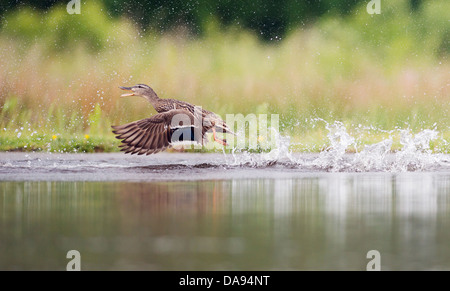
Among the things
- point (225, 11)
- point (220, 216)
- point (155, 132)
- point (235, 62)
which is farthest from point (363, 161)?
point (225, 11)

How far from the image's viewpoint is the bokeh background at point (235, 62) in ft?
57.6

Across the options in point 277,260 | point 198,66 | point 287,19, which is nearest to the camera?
point 277,260

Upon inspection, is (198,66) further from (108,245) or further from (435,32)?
(108,245)

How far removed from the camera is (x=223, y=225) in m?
7.47

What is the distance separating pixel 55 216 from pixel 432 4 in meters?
14.4

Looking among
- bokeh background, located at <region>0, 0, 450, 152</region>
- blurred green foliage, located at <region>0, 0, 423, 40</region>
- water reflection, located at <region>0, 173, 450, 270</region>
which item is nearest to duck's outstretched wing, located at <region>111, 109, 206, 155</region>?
water reflection, located at <region>0, 173, 450, 270</region>

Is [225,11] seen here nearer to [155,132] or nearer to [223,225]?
[155,132]

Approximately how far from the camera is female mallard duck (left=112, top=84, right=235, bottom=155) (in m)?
12.2

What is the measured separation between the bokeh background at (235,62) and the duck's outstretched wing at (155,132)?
13.8ft

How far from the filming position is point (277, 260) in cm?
604

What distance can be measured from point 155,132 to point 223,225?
4.94 m

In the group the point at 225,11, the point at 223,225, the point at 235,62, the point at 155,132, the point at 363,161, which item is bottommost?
the point at 223,225

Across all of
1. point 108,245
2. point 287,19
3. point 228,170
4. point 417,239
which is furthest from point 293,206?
point 287,19

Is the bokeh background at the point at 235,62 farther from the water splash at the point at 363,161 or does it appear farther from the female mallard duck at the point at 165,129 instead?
the female mallard duck at the point at 165,129
